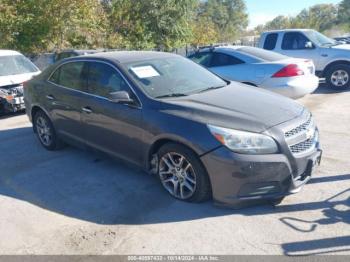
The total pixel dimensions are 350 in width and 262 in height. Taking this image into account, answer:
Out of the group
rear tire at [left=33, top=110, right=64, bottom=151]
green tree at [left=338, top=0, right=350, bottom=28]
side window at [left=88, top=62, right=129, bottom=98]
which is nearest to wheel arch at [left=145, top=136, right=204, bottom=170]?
side window at [left=88, top=62, right=129, bottom=98]

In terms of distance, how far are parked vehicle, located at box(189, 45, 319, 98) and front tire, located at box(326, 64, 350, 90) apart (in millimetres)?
2749

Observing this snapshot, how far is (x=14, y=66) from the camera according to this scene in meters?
9.13

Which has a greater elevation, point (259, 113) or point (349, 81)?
point (259, 113)

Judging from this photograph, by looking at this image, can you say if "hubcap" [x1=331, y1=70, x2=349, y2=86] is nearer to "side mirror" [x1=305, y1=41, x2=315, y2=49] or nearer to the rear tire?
"side mirror" [x1=305, y1=41, x2=315, y2=49]

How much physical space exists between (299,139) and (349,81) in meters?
7.56

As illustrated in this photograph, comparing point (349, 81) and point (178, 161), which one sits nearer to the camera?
point (178, 161)

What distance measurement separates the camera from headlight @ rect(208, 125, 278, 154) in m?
3.33

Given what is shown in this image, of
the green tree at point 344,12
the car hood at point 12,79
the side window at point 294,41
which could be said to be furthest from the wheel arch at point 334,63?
the green tree at point 344,12

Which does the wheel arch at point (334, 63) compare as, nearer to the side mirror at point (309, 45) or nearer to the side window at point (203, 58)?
the side mirror at point (309, 45)

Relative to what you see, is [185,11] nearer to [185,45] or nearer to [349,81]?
[185,45]

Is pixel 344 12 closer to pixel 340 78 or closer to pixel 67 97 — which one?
pixel 340 78

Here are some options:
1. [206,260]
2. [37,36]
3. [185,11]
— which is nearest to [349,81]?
[206,260]

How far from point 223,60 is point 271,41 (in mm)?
4041

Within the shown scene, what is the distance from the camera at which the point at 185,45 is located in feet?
82.5
